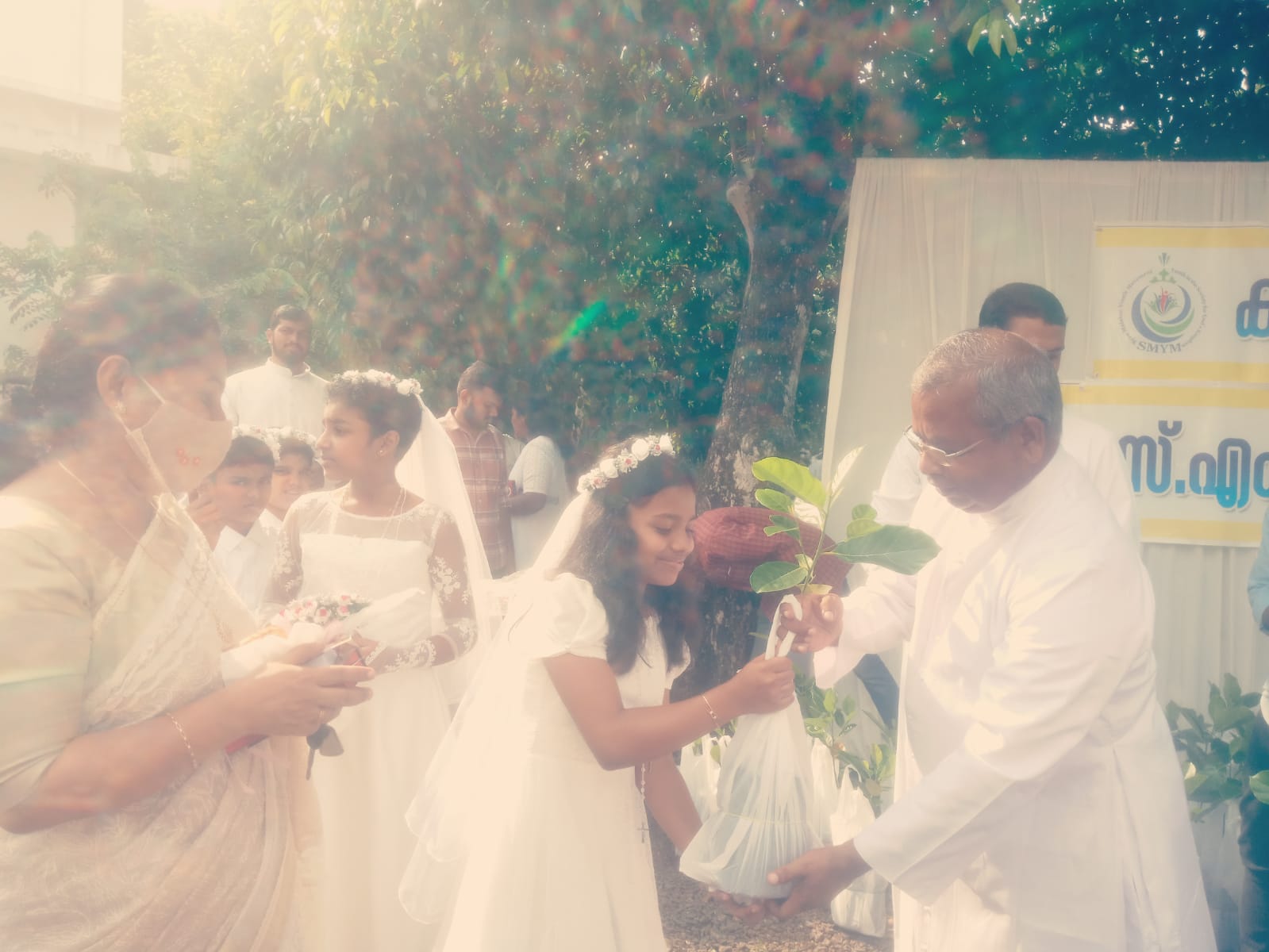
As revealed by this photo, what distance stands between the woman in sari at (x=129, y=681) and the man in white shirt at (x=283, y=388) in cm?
484

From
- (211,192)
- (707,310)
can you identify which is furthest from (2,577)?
(211,192)

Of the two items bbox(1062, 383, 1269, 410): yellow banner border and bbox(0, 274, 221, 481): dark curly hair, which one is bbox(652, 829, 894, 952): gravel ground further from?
bbox(0, 274, 221, 481): dark curly hair

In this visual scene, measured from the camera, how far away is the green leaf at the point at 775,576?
271 cm

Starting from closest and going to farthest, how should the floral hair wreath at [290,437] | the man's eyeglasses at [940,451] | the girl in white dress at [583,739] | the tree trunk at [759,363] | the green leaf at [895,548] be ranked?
the man's eyeglasses at [940,451]
the green leaf at [895,548]
the girl in white dress at [583,739]
the floral hair wreath at [290,437]
the tree trunk at [759,363]

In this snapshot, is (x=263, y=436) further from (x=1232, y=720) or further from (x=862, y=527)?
(x=1232, y=720)

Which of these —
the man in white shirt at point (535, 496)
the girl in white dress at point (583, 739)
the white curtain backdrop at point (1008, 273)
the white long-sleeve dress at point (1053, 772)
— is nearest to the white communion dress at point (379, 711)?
the girl in white dress at point (583, 739)

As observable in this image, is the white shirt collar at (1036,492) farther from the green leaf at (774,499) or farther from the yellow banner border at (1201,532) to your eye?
the yellow banner border at (1201,532)

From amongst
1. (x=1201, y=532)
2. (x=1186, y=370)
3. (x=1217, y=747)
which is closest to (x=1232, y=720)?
(x=1217, y=747)

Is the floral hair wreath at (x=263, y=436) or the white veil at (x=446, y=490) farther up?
the floral hair wreath at (x=263, y=436)

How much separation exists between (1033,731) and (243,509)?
141 inches

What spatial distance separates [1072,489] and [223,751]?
1.94 metres

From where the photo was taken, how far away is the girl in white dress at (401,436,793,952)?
9.26 ft

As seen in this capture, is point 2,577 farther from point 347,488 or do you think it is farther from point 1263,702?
point 1263,702

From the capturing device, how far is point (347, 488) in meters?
4.44
